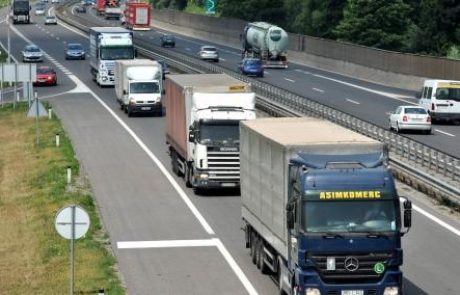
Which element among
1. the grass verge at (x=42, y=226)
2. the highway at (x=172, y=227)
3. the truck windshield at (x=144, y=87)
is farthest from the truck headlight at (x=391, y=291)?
the truck windshield at (x=144, y=87)

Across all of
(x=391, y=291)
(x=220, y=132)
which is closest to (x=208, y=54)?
(x=220, y=132)

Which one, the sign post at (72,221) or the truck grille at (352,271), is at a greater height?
the sign post at (72,221)

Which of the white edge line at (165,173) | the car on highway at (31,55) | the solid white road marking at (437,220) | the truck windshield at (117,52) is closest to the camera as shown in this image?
the solid white road marking at (437,220)

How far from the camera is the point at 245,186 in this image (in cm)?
2852

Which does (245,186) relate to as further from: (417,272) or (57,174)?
(57,174)

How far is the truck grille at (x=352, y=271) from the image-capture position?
21562 millimetres

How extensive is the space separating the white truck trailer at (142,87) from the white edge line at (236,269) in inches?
1321

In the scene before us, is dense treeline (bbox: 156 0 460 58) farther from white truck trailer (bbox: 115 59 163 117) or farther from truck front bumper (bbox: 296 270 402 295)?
truck front bumper (bbox: 296 270 402 295)

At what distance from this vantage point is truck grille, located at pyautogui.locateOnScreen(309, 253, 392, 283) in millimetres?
21562

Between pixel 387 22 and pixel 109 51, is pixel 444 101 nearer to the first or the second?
pixel 109 51

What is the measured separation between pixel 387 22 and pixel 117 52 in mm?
40510

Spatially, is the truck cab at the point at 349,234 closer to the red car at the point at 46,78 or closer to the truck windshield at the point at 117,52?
the truck windshield at the point at 117,52

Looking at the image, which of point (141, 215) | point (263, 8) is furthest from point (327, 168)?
point (263, 8)

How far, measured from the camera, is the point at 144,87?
65438 mm
